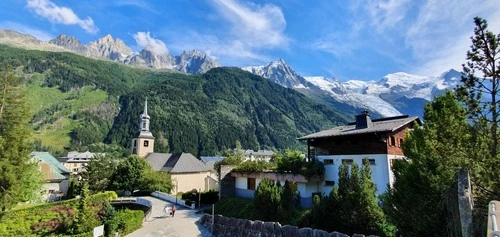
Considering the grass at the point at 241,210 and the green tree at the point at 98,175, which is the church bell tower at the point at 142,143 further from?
the grass at the point at 241,210

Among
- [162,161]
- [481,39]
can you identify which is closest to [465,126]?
[481,39]

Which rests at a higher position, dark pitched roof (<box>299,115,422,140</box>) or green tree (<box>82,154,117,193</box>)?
dark pitched roof (<box>299,115,422,140</box>)

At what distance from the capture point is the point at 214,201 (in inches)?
1628

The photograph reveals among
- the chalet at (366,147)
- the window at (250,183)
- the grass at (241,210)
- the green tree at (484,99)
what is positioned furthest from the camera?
the window at (250,183)

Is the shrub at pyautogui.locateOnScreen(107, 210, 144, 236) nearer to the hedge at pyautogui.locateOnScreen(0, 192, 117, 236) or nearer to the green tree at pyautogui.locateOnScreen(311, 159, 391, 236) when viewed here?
the hedge at pyautogui.locateOnScreen(0, 192, 117, 236)

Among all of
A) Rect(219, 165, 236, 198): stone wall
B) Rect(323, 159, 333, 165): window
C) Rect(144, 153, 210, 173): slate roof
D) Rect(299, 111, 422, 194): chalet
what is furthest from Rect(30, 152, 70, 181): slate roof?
Rect(323, 159, 333, 165): window

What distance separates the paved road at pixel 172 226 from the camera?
94.0ft

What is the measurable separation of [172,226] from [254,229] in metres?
10.4

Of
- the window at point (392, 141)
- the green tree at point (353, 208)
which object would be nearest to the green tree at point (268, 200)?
the green tree at point (353, 208)

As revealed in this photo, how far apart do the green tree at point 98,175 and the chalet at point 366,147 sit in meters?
38.7

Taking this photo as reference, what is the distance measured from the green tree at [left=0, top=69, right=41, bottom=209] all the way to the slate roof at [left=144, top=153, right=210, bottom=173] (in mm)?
26886

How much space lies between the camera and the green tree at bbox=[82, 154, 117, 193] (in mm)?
55031

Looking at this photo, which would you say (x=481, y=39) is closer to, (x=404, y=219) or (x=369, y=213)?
(x=404, y=219)

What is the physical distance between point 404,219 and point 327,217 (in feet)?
23.4
